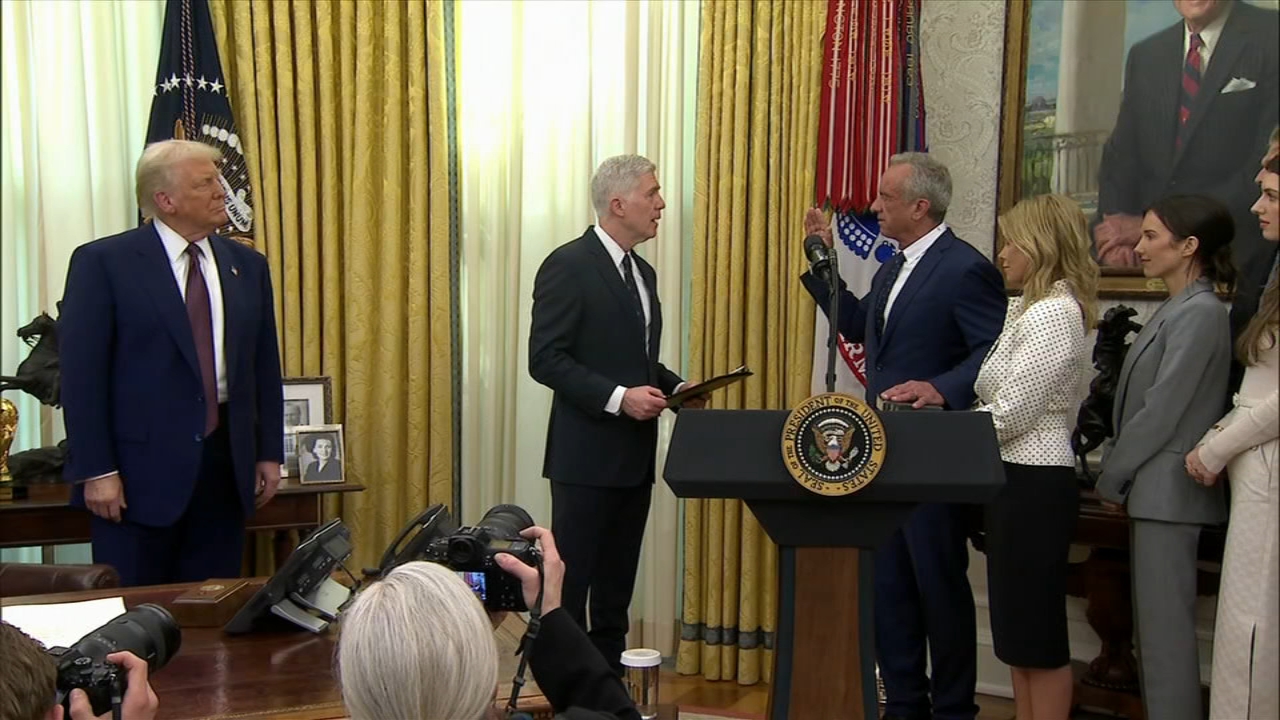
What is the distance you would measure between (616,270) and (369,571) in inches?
61.5

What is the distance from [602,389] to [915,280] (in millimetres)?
916

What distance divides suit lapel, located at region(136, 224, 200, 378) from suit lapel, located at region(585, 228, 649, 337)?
42.1 inches

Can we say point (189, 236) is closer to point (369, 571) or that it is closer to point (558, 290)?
point (558, 290)

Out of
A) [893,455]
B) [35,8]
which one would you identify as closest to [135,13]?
[35,8]

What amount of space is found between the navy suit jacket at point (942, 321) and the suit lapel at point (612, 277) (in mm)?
685

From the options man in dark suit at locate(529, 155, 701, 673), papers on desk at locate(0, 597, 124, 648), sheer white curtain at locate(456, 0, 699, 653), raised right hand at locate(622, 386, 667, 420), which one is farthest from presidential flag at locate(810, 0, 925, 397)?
papers on desk at locate(0, 597, 124, 648)

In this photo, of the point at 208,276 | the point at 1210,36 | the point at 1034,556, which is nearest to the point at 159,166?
the point at 208,276

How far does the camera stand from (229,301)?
281 cm

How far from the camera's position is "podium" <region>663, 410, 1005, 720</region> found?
2031 mm

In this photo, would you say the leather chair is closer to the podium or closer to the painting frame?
the podium

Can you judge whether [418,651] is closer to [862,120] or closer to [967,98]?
[862,120]

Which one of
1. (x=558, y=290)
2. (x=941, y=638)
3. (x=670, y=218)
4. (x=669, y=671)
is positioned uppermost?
(x=670, y=218)

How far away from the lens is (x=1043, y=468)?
2.84 m

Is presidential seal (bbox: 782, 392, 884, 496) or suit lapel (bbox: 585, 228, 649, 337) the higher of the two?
suit lapel (bbox: 585, 228, 649, 337)
